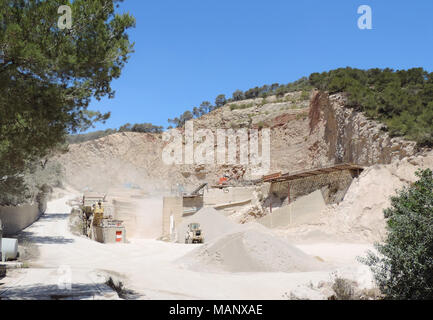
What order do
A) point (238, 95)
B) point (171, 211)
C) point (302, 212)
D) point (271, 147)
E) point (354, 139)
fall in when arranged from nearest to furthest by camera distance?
1. point (302, 212)
2. point (354, 139)
3. point (171, 211)
4. point (271, 147)
5. point (238, 95)

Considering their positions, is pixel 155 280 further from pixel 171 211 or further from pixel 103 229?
pixel 171 211

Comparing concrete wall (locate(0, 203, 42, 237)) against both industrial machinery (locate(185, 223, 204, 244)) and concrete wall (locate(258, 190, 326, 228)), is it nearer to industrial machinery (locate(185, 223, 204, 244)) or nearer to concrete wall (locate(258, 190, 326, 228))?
industrial machinery (locate(185, 223, 204, 244))

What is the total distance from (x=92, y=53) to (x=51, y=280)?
20.7ft

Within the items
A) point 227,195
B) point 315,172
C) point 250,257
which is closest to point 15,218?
point 227,195

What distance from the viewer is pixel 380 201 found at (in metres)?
25.8

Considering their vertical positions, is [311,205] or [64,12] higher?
[64,12]

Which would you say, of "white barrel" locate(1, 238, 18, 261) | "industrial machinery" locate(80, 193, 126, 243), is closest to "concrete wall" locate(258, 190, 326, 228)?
"industrial machinery" locate(80, 193, 126, 243)

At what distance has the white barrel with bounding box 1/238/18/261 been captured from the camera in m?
14.8

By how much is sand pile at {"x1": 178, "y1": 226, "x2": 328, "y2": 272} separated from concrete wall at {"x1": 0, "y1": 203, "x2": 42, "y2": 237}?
16.9 m

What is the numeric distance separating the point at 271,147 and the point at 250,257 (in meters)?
44.0

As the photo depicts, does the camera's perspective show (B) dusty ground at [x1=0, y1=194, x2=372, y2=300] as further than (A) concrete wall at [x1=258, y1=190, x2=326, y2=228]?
No

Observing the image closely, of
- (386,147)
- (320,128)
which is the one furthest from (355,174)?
(320,128)

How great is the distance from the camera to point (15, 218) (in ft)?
99.7
